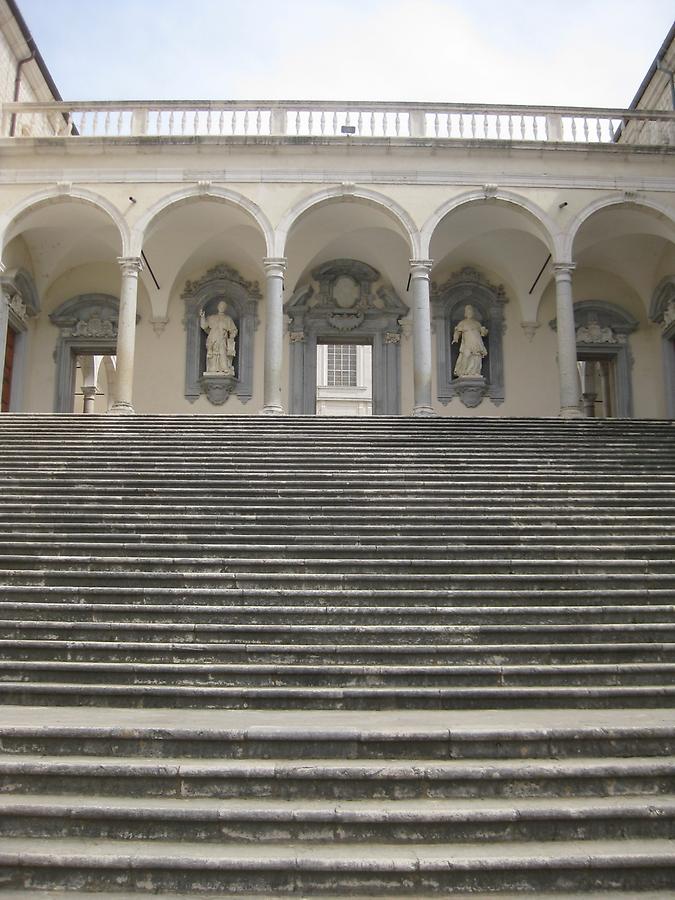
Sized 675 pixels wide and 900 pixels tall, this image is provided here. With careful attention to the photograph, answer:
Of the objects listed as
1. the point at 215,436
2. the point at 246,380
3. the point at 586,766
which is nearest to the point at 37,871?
the point at 586,766

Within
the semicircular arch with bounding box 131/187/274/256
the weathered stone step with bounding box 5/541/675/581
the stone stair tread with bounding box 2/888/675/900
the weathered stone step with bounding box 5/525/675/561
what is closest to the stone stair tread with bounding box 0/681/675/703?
the weathered stone step with bounding box 5/541/675/581

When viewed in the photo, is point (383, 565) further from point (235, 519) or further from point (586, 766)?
point (586, 766)

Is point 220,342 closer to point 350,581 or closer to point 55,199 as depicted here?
point 55,199

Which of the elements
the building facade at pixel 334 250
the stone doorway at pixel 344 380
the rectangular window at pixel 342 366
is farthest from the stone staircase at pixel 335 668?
the rectangular window at pixel 342 366

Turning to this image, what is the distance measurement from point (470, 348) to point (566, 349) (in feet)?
9.61

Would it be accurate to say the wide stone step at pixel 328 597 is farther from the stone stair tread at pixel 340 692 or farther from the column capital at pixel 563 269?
the column capital at pixel 563 269

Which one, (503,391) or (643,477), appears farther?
(503,391)

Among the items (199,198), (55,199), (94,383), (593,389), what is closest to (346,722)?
(199,198)

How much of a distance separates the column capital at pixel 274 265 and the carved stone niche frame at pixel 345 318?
2.64 m

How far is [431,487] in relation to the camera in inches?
329

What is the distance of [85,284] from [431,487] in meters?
10.8

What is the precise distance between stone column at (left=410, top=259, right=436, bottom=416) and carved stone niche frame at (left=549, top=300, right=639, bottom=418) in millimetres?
4219

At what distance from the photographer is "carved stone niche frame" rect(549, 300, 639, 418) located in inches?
629

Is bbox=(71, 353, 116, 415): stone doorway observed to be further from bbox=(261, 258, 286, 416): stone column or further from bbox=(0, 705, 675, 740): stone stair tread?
bbox=(0, 705, 675, 740): stone stair tread
